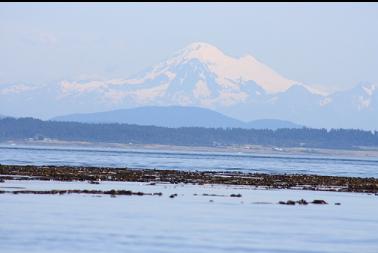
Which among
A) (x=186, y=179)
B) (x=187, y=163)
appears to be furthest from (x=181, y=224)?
(x=187, y=163)

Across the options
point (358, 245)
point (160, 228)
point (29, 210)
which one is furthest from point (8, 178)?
point (358, 245)

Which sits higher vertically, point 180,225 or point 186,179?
point 186,179

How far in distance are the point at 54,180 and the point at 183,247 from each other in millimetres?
31085

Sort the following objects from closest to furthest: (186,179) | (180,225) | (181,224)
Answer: (180,225) < (181,224) < (186,179)

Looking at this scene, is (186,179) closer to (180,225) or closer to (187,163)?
(180,225)

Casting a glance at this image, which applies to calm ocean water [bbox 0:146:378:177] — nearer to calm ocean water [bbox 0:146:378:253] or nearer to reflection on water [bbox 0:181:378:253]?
calm ocean water [bbox 0:146:378:253]

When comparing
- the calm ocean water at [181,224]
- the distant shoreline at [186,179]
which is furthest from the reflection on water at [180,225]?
the distant shoreline at [186,179]

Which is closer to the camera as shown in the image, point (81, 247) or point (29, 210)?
point (81, 247)

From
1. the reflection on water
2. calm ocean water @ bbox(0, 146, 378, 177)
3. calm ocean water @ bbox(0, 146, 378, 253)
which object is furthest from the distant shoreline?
calm ocean water @ bbox(0, 146, 378, 177)

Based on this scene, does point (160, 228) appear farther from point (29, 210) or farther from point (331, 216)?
point (331, 216)

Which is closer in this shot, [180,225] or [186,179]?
[180,225]

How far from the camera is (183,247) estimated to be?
33.5 meters

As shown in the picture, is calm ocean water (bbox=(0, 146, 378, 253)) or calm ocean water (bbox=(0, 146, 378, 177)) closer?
calm ocean water (bbox=(0, 146, 378, 253))

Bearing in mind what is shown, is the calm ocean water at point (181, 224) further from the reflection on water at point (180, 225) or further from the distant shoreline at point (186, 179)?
the distant shoreline at point (186, 179)
